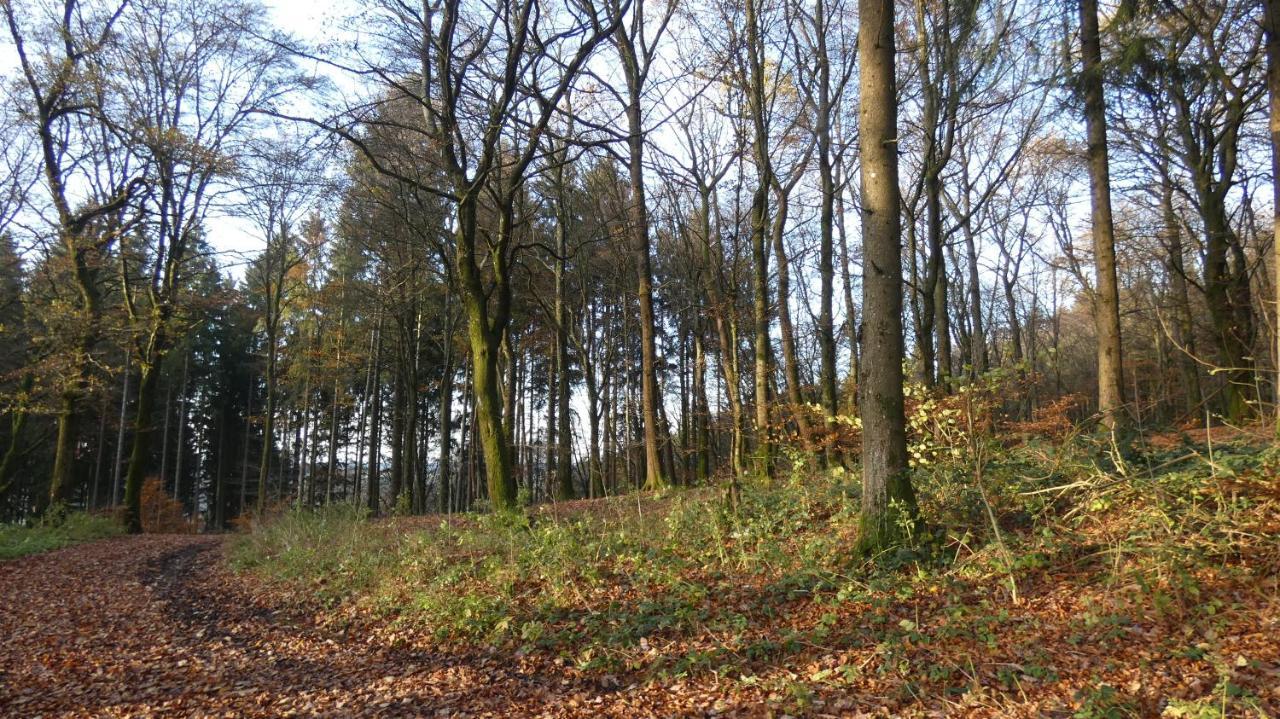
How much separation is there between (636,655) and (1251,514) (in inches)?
170

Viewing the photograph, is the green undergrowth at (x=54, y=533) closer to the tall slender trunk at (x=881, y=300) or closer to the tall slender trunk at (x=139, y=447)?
the tall slender trunk at (x=139, y=447)

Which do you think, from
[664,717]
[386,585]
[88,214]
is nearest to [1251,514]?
[664,717]

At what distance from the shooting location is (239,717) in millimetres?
4539

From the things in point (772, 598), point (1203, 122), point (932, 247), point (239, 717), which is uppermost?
point (1203, 122)

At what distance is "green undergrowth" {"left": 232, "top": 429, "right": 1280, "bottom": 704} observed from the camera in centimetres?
444

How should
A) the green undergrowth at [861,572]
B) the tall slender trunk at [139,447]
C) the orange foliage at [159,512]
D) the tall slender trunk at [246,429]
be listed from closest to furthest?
1. the green undergrowth at [861,572]
2. the tall slender trunk at [139,447]
3. the orange foliage at [159,512]
4. the tall slender trunk at [246,429]

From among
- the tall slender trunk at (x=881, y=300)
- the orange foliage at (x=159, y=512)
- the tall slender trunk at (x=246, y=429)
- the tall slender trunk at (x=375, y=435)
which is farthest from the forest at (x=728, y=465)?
the tall slender trunk at (x=246, y=429)

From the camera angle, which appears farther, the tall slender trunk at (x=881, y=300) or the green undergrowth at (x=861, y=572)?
the tall slender trunk at (x=881, y=300)

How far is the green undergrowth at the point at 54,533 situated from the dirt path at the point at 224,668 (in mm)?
4114

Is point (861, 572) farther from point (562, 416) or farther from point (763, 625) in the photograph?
point (562, 416)

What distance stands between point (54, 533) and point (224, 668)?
11890 mm

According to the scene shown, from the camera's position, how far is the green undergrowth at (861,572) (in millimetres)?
4438

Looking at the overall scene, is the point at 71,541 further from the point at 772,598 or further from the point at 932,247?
the point at 932,247

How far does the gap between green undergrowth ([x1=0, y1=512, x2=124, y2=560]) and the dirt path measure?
4.11 metres
